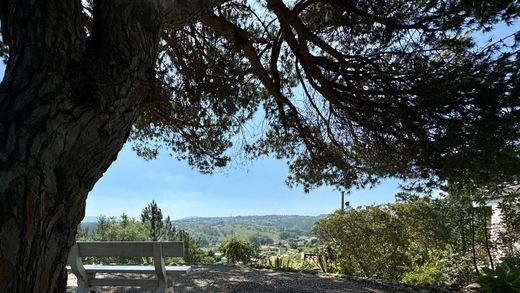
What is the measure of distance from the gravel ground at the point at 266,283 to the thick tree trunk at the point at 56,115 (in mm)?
3759

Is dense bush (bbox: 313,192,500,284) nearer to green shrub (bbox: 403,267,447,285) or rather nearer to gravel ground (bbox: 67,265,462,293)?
green shrub (bbox: 403,267,447,285)

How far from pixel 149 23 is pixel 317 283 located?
4.63 m

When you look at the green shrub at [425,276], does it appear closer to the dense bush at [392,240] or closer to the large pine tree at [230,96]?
the dense bush at [392,240]

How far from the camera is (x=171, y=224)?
1366cm

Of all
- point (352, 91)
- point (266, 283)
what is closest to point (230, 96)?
point (352, 91)

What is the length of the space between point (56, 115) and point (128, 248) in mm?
2940

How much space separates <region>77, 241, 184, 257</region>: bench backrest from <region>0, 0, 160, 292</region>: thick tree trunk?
8.17 ft

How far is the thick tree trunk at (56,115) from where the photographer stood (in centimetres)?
134

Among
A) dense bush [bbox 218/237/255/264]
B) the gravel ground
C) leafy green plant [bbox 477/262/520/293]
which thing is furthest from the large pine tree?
dense bush [bbox 218/237/255/264]

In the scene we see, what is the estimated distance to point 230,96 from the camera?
6309mm

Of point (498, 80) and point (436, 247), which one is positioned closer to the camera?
point (498, 80)

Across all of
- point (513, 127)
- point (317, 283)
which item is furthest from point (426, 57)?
point (317, 283)

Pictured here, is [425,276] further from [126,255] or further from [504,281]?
[126,255]

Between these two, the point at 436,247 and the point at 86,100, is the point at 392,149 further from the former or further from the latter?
the point at 436,247
